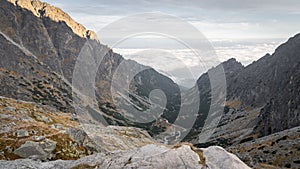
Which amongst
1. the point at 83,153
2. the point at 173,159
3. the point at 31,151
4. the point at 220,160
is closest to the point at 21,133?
the point at 31,151

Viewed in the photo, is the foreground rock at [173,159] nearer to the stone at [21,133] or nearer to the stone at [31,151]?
the stone at [31,151]

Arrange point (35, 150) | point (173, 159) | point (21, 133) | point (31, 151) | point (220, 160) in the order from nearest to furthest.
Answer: point (173, 159)
point (220, 160)
point (31, 151)
point (35, 150)
point (21, 133)

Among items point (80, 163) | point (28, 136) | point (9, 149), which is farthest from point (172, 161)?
point (28, 136)

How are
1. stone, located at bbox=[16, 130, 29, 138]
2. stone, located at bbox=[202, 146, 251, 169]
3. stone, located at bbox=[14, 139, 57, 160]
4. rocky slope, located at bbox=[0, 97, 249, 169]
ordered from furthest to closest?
stone, located at bbox=[16, 130, 29, 138]
stone, located at bbox=[14, 139, 57, 160]
rocky slope, located at bbox=[0, 97, 249, 169]
stone, located at bbox=[202, 146, 251, 169]

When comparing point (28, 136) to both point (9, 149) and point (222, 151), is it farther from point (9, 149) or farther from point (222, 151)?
point (222, 151)

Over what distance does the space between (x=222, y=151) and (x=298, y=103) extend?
11593cm

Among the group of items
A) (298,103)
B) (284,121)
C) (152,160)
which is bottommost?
(284,121)

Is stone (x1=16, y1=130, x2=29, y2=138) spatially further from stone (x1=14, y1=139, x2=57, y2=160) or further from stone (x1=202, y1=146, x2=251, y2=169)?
stone (x1=202, y1=146, x2=251, y2=169)

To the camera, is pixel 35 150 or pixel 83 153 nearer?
pixel 35 150

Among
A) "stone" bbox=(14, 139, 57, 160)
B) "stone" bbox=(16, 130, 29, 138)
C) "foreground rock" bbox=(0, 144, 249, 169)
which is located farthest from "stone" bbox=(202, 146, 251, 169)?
"stone" bbox=(16, 130, 29, 138)

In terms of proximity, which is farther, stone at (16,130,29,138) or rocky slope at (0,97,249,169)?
stone at (16,130,29,138)

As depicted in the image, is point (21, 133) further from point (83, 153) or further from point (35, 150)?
point (83, 153)

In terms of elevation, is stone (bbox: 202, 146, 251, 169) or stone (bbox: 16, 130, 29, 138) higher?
stone (bbox: 202, 146, 251, 169)

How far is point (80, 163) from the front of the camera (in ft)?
109
